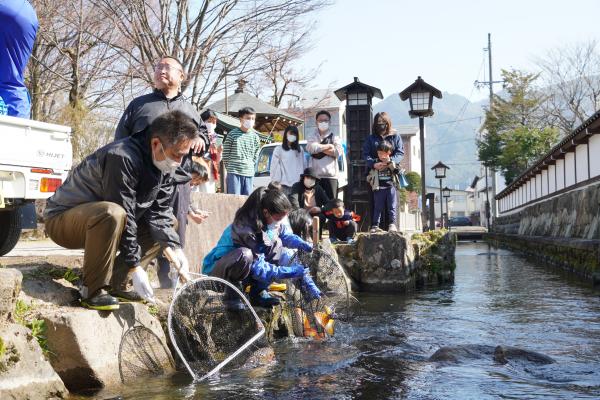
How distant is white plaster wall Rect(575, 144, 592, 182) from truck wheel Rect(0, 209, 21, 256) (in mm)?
14541

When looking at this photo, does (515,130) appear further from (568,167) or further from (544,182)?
(568,167)

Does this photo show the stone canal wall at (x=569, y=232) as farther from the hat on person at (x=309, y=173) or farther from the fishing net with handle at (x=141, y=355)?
the fishing net with handle at (x=141, y=355)

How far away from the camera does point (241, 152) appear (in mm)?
8414

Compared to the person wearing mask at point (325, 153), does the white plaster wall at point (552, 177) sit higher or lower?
higher

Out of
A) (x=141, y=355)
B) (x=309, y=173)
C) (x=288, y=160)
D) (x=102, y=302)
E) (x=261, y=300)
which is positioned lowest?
(x=141, y=355)

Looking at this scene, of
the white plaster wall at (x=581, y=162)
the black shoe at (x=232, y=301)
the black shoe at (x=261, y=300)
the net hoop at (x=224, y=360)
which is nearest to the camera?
the net hoop at (x=224, y=360)

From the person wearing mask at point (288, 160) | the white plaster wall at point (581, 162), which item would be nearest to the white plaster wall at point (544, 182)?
the white plaster wall at point (581, 162)

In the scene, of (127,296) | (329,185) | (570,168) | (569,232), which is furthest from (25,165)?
(570,168)

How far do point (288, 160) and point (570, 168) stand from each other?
12.8m

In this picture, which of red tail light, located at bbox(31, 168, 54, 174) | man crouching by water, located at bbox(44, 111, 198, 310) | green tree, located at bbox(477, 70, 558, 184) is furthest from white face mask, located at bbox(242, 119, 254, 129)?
green tree, located at bbox(477, 70, 558, 184)

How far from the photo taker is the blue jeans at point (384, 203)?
31.0ft

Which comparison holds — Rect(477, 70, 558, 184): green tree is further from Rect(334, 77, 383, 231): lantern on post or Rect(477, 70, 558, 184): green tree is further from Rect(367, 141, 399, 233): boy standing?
Rect(367, 141, 399, 233): boy standing

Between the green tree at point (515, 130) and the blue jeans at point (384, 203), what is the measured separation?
32020mm

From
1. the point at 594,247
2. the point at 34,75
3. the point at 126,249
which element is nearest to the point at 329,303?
the point at 126,249
